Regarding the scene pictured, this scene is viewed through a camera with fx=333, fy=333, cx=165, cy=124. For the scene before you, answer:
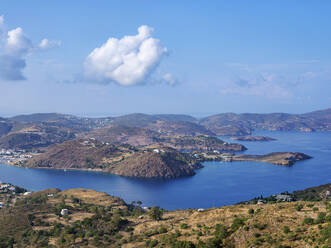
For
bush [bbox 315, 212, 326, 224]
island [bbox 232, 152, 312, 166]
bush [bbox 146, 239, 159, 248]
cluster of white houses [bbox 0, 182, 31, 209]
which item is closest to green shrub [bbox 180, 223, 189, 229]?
bush [bbox 146, 239, 159, 248]

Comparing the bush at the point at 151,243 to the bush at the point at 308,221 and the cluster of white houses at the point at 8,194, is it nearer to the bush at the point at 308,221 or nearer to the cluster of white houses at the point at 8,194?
the bush at the point at 308,221

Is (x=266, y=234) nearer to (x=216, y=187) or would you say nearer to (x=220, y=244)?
(x=220, y=244)

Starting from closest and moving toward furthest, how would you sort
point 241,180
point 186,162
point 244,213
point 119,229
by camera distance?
1. point 244,213
2. point 119,229
3. point 241,180
4. point 186,162

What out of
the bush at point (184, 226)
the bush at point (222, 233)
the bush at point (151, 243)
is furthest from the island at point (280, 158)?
the bush at point (222, 233)

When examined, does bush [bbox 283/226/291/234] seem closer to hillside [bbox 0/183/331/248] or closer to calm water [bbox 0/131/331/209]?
hillside [bbox 0/183/331/248]

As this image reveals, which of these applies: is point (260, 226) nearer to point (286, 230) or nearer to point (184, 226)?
point (286, 230)

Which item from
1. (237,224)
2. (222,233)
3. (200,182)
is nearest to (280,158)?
(200,182)

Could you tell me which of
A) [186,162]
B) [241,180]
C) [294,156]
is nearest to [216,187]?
[241,180]
